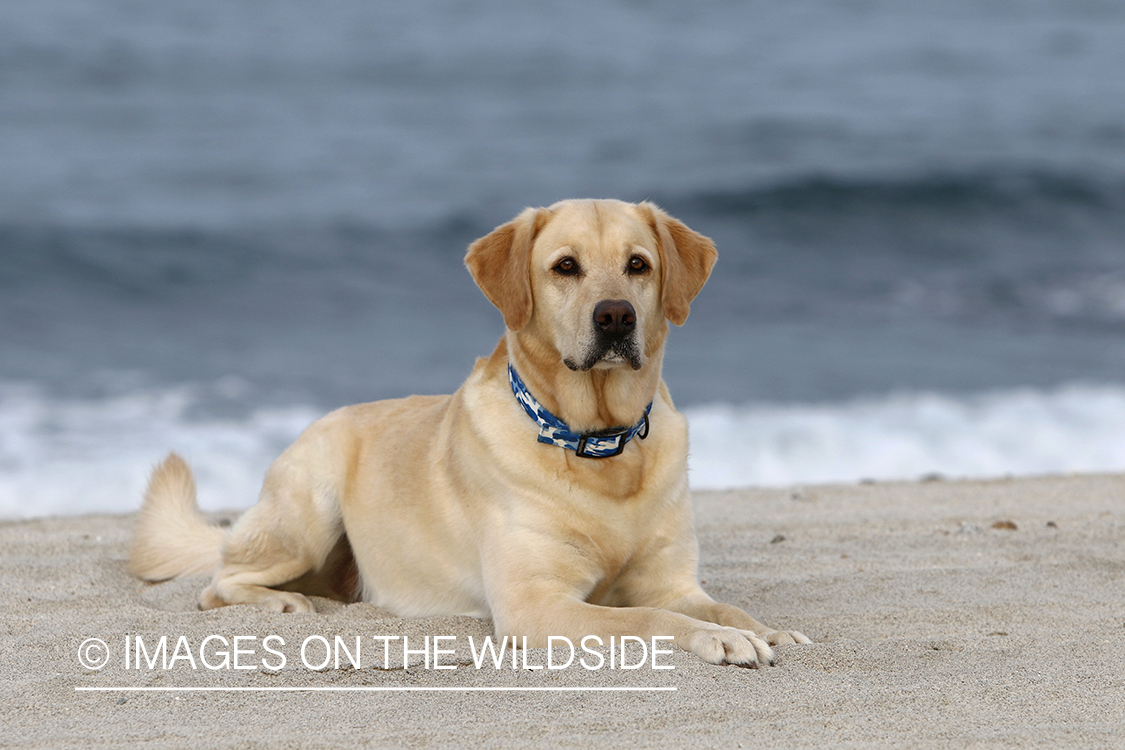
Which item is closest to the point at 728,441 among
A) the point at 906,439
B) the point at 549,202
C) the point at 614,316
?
the point at 906,439

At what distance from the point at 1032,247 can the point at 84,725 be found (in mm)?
13805

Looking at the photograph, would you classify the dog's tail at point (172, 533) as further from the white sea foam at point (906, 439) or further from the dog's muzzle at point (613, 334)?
the white sea foam at point (906, 439)

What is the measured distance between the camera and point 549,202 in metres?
14.5

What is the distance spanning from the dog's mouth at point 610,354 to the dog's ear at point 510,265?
10.6 inches

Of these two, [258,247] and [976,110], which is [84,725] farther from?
[976,110]

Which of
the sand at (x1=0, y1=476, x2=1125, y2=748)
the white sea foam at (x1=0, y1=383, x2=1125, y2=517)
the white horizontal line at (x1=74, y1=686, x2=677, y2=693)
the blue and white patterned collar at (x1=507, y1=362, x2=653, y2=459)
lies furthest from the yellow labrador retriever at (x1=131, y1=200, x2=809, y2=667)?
the white sea foam at (x1=0, y1=383, x2=1125, y2=517)

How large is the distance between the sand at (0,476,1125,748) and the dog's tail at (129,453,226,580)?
0.12 m

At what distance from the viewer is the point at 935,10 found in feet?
72.1

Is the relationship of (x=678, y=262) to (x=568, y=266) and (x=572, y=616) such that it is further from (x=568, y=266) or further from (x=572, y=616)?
(x=572, y=616)

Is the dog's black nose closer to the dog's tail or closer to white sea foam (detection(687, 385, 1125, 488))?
the dog's tail

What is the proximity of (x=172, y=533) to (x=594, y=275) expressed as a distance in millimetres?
2188

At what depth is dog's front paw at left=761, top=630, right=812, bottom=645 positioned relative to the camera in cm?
303

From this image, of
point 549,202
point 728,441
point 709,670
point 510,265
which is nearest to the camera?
point 709,670

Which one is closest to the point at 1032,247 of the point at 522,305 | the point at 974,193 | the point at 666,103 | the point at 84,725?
the point at 974,193
